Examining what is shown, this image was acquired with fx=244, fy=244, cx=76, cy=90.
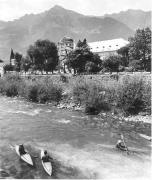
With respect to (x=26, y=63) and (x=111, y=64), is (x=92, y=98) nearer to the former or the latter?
(x=111, y=64)

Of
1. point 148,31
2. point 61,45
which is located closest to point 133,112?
point 148,31

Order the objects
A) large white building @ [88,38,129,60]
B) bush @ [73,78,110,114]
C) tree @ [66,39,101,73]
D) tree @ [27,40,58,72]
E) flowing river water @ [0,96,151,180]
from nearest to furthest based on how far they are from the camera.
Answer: flowing river water @ [0,96,151,180] → bush @ [73,78,110,114] → tree @ [66,39,101,73] → tree @ [27,40,58,72] → large white building @ [88,38,129,60]

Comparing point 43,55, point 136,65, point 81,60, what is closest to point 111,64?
point 81,60

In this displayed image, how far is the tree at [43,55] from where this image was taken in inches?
3624

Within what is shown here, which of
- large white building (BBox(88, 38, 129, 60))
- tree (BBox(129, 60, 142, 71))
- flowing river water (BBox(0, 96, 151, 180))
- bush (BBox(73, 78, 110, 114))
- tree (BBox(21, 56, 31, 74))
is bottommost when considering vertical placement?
flowing river water (BBox(0, 96, 151, 180))

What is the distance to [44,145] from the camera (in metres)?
26.2

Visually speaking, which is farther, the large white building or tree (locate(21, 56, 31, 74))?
the large white building

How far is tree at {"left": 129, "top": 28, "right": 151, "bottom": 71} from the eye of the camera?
70281mm

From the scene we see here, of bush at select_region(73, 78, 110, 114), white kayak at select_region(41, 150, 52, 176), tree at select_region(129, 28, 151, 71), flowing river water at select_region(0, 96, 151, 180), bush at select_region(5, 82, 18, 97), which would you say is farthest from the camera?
tree at select_region(129, 28, 151, 71)

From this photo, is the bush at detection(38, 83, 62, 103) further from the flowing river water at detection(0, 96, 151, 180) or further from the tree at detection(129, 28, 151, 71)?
the tree at detection(129, 28, 151, 71)

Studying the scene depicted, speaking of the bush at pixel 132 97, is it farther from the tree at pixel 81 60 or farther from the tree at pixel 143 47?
the tree at pixel 81 60

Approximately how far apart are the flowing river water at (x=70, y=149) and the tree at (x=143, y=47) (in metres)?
38.0

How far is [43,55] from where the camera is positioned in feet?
305

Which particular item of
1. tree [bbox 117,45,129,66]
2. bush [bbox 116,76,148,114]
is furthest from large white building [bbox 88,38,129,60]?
bush [bbox 116,76,148,114]
